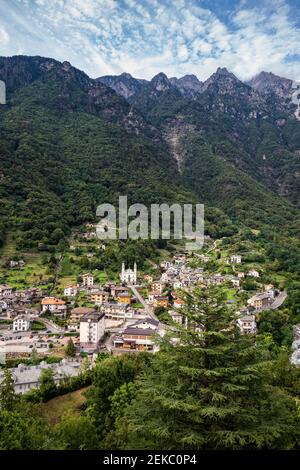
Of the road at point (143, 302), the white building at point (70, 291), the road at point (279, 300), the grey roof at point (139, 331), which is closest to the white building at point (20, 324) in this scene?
the white building at point (70, 291)

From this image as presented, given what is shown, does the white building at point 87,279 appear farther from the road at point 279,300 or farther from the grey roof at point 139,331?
the road at point 279,300

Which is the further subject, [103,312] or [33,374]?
[103,312]

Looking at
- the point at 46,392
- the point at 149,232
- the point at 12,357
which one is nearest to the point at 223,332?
the point at 46,392

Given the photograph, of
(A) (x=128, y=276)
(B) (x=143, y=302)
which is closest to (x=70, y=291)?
(B) (x=143, y=302)

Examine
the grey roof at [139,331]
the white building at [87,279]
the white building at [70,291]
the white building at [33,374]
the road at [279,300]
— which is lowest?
the white building at [33,374]

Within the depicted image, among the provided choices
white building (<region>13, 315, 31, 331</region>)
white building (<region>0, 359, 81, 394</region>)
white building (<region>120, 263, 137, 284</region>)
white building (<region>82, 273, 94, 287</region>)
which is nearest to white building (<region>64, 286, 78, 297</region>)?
white building (<region>82, 273, 94, 287</region>)

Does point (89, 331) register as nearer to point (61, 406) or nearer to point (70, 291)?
point (70, 291)

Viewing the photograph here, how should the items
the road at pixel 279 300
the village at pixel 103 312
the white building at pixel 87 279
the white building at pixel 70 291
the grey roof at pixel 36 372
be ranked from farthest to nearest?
the white building at pixel 87 279, the white building at pixel 70 291, the road at pixel 279 300, the village at pixel 103 312, the grey roof at pixel 36 372
